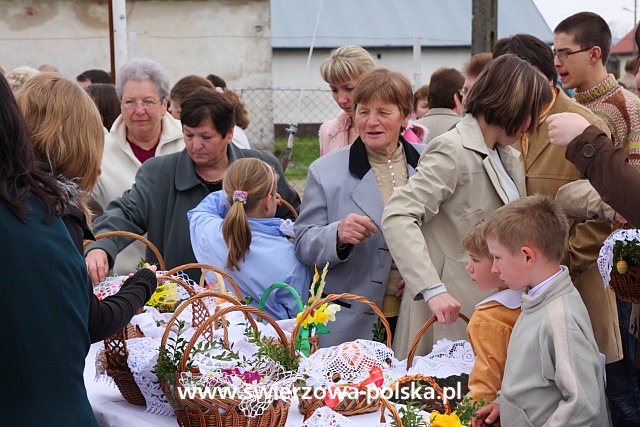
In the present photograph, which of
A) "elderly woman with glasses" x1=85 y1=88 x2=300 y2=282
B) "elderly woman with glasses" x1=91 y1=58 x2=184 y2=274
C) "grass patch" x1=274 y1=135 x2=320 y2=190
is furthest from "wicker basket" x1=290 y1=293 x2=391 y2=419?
"grass patch" x1=274 y1=135 x2=320 y2=190

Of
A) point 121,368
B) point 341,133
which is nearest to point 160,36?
point 341,133

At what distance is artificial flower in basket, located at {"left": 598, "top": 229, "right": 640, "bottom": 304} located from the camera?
279cm

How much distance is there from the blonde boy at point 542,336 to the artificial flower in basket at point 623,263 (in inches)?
11.4

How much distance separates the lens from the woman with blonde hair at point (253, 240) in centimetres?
364

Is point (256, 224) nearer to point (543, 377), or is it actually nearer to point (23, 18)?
point (543, 377)

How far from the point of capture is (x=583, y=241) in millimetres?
3404

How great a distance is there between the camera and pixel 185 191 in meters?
4.18

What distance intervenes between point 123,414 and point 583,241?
1.78 metres

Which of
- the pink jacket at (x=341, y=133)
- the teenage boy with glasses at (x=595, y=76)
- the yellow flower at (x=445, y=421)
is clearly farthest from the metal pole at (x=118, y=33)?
the yellow flower at (x=445, y=421)

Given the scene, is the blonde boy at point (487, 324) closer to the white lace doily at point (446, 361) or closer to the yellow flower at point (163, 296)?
the white lace doily at point (446, 361)

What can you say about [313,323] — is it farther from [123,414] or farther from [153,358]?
[123,414]

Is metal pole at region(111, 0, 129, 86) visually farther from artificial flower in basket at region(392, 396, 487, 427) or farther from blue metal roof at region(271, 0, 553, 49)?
blue metal roof at region(271, 0, 553, 49)

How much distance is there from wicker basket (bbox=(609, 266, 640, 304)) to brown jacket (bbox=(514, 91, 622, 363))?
54 cm

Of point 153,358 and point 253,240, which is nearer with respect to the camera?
point 153,358
